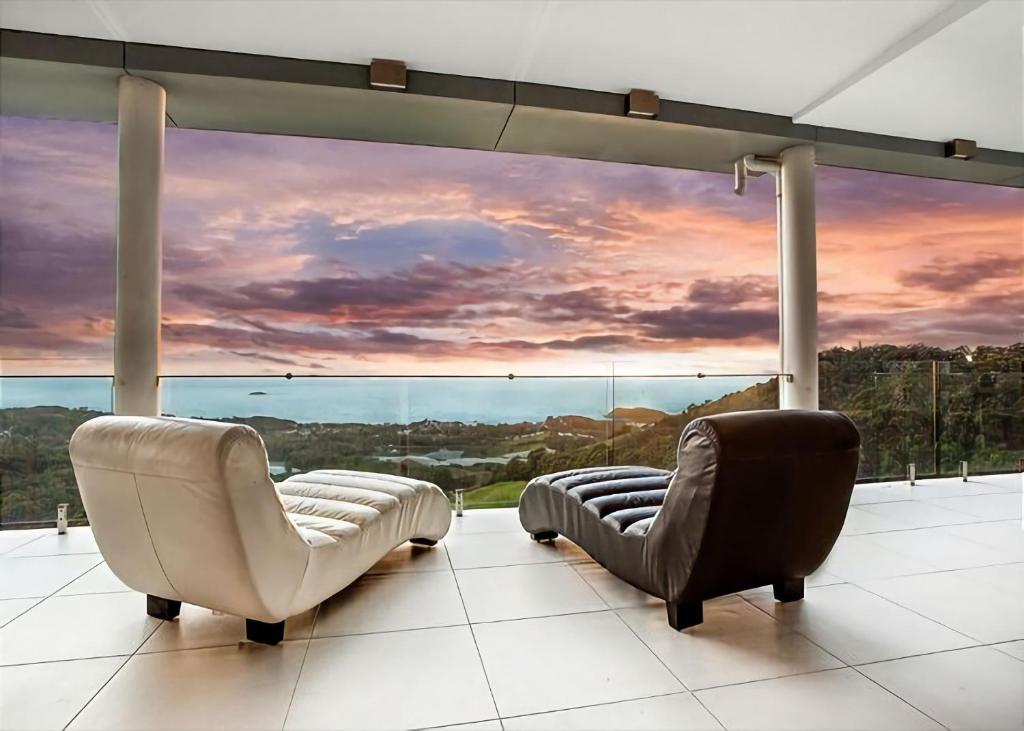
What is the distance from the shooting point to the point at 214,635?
202 centimetres

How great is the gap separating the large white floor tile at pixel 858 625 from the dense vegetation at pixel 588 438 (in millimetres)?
1376

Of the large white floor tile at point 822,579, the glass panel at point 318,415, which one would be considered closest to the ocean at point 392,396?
the glass panel at point 318,415

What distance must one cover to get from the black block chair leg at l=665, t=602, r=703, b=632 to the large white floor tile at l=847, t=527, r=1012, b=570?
5.02ft

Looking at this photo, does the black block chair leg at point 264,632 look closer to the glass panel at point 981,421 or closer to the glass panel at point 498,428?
the glass panel at point 498,428

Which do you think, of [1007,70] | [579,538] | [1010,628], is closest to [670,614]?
[579,538]

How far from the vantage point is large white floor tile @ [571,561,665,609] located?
7.51 feet

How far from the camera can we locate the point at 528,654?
6.18 ft

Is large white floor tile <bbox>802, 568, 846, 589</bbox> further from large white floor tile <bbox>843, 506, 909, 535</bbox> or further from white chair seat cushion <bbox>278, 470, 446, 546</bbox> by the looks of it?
white chair seat cushion <bbox>278, 470, 446, 546</bbox>

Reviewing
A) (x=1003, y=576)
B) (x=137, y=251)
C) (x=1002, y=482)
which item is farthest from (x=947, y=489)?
(x=137, y=251)

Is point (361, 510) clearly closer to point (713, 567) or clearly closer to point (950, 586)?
point (713, 567)

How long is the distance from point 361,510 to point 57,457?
2.40 metres

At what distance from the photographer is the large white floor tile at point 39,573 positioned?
7.98ft

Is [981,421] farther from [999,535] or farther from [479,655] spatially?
[479,655]

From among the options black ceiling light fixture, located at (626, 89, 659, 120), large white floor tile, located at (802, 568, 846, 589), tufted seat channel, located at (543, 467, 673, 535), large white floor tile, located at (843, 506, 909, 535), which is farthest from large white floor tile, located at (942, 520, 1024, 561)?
black ceiling light fixture, located at (626, 89, 659, 120)
